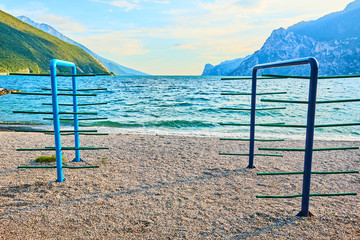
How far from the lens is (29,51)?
436 ft

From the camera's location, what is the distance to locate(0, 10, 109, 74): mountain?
11376 cm

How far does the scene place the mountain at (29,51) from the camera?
113756 mm

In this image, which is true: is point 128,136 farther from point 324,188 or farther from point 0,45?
point 0,45

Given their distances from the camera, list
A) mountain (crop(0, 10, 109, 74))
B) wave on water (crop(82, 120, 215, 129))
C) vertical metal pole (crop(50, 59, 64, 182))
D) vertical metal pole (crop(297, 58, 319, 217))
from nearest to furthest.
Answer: vertical metal pole (crop(297, 58, 319, 217)) → vertical metal pole (crop(50, 59, 64, 182)) → wave on water (crop(82, 120, 215, 129)) → mountain (crop(0, 10, 109, 74))

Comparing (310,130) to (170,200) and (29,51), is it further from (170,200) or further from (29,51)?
(29,51)

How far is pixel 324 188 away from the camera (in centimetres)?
430

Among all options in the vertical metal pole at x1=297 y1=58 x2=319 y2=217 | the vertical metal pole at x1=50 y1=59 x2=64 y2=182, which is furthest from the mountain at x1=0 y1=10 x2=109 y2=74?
the vertical metal pole at x1=297 y1=58 x2=319 y2=217

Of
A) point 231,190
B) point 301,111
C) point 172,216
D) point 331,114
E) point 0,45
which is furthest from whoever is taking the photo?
point 0,45

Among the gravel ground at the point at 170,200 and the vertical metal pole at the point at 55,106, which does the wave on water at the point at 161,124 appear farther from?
the vertical metal pole at the point at 55,106

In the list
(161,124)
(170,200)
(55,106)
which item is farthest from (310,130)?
(161,124)

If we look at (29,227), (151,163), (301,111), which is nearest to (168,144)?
(151,163)

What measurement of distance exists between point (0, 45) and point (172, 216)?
15410cm

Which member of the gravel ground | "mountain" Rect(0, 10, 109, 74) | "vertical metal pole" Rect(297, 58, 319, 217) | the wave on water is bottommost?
the wave on water

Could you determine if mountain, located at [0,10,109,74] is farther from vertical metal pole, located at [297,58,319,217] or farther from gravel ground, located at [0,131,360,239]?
vertical metal pole, located at [297,58,319,217]
